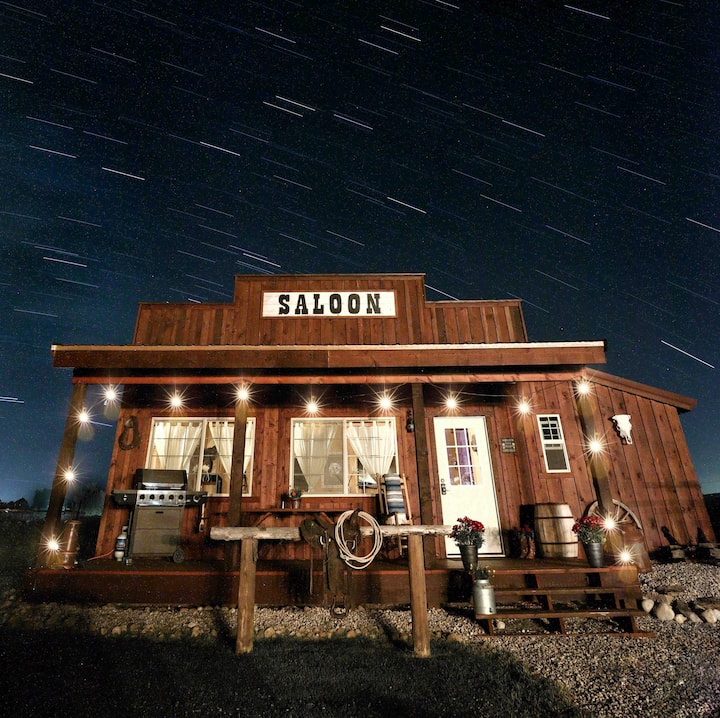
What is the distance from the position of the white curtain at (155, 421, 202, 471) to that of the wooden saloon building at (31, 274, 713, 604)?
3 centimetres

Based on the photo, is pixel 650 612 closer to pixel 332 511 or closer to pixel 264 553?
pixel 332 511

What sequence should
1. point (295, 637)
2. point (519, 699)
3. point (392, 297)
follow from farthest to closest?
point (392, 297) → point (295, 637) → point (519, 699)

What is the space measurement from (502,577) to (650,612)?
1.76m

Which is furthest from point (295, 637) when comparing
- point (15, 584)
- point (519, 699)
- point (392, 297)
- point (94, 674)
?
point (392, 297)

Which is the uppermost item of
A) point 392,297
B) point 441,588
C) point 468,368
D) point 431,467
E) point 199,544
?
point 392,297

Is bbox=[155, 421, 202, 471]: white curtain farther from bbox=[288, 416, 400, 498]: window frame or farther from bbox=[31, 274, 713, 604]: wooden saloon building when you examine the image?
bbox=[288, 416, 400, 498]: window frame

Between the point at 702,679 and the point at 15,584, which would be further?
the point at 15,584

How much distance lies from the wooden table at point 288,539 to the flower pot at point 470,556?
1.11 m

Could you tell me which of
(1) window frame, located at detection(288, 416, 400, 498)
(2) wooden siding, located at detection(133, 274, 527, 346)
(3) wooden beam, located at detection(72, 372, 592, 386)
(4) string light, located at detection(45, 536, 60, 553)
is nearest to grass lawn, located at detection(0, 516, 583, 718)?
(4) string light, located at detection(45, 536, 60, 553)

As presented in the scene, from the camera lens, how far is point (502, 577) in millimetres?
5559

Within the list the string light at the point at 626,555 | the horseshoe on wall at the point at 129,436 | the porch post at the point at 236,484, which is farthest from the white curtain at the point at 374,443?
the horseshoe on wall at the point at 129,436

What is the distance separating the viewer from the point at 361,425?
26.3ft

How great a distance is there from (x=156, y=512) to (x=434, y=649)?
4.55 m

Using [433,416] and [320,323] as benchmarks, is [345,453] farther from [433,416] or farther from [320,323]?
[320,323]
